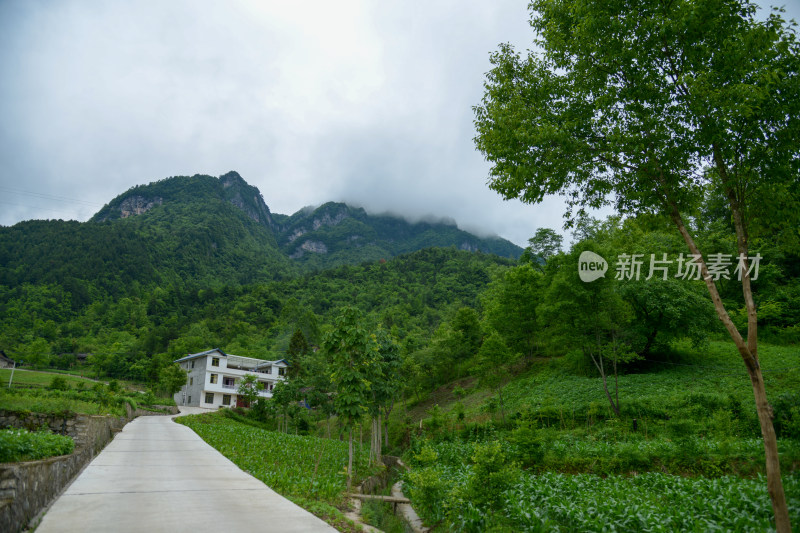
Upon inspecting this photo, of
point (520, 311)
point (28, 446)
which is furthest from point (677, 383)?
point (28, 446)

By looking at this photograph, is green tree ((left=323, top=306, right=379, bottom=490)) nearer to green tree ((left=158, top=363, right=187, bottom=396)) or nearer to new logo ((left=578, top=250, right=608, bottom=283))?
new logo ((left=578, top=250, right=608, bottom=283))

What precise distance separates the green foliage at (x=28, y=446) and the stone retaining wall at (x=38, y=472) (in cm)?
21

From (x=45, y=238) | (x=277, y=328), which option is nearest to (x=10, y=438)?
(x=277, y=328)

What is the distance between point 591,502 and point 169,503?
8.30 m

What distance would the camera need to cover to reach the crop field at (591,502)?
24.5 feet

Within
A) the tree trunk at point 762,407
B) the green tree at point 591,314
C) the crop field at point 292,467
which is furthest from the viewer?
the green tree at point 591,314

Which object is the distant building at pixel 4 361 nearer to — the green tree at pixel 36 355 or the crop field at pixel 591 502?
the green tree at pixel 36 355

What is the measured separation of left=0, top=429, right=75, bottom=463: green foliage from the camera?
243 inches

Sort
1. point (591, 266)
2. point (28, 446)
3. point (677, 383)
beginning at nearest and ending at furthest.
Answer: point (28, 446) → point (677, 383) → point (591, 266)

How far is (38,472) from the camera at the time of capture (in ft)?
21.3

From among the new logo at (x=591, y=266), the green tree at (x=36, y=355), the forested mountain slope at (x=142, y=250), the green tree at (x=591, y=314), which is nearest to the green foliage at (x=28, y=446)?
the green tree at (x=591, y=314)

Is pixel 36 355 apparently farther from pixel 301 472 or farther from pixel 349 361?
pixel 349 361

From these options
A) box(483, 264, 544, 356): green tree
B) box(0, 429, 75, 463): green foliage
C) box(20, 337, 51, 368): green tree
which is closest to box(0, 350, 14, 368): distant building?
box(20, 337, 51, 368): green tree

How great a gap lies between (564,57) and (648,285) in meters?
23.8
